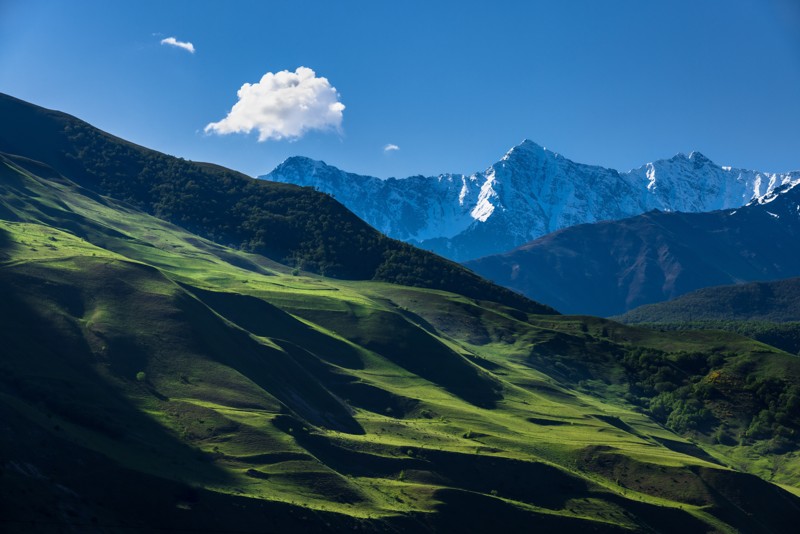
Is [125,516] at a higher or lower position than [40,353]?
lower

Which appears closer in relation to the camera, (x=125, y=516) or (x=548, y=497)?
(x=125, y=516)

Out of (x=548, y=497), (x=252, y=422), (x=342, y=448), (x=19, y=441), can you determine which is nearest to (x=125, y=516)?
(x=19, y=441)

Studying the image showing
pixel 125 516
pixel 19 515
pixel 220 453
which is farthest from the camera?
pixel 220 453

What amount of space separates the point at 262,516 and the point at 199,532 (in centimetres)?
1065

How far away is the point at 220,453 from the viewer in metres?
156

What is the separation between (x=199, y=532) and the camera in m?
132

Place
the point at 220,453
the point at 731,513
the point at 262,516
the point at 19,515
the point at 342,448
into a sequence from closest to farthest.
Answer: the point at 19,515 < the point at 262,516 < the point at 220,453 < the point at 342,448 < the point at 731,513

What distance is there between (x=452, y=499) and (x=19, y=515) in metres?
77.2

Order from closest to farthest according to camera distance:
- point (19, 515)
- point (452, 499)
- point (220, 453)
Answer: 1. point (19, 515)
2. point (220, 453)
3. point (452, 499)

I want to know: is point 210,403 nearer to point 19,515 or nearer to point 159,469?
point 159,469

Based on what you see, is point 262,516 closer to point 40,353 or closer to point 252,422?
point 252,422

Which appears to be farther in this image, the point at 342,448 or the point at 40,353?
the point at 342,448

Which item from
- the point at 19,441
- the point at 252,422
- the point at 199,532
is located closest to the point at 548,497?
the point at 252,422

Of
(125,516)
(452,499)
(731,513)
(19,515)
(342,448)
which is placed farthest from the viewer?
(731,513)
